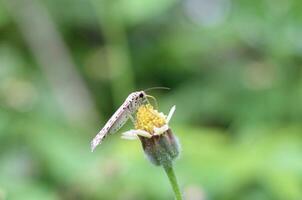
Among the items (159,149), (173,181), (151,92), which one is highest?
(151,92)

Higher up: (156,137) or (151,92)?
(151,92)

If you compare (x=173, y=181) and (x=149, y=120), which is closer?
(x=173, y=181)

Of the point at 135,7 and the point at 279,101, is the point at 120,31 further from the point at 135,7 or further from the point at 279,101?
the point at 279,101

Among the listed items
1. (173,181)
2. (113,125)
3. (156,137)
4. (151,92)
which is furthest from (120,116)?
(151,92)

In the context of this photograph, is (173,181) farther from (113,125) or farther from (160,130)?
(113,125)

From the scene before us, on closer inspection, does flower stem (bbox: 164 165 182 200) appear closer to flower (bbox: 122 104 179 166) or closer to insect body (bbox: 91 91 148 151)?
flower (bbox: 122 104 179 166)

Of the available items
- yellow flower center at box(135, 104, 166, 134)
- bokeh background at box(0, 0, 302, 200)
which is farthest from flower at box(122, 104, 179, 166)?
bokeh background at box(0, 0, 302, 200)
